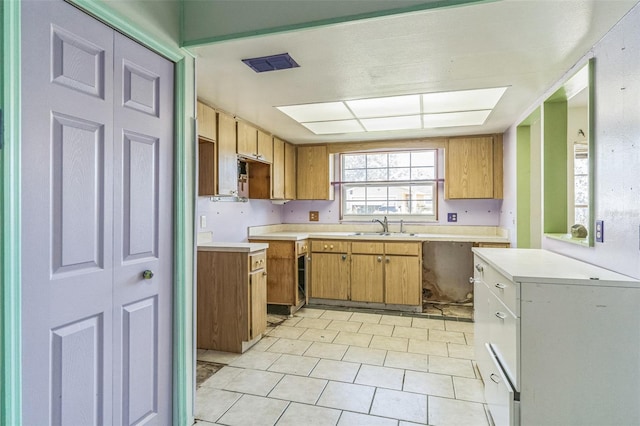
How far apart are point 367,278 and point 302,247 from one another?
0.85 meters

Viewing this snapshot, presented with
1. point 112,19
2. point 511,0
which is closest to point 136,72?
point 112,19

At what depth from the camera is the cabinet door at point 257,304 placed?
302 centimetres

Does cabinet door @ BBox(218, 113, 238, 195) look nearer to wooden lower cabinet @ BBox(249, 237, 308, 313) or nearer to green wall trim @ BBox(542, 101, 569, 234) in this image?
wooden lower cabinet @ BBox(249, 237, 308, 313)

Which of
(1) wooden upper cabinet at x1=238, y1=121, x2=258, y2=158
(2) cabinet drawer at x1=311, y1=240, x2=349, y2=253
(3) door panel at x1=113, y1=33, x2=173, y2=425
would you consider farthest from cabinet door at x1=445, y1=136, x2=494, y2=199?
(3) door panel at x1=113, y1=33, x2=173, y2=425

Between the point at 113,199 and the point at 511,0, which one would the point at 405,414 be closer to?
the point at 113,199

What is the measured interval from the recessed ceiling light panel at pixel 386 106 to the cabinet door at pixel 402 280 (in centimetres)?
166

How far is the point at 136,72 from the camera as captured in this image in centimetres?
164

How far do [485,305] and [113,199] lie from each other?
7.07ft

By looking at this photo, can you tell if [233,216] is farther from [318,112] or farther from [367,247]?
[367,247]

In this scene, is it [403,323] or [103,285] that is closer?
[103,285]

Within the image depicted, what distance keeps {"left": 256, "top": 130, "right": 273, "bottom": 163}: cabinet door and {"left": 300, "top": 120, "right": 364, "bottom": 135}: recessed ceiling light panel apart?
513 mm

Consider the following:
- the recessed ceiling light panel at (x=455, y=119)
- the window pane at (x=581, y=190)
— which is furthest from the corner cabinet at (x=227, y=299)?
the window pane at (x=581, y=190)

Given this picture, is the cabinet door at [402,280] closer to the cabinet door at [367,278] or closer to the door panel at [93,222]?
the cabinet door at [367,278]

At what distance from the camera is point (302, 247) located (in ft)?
14.0
